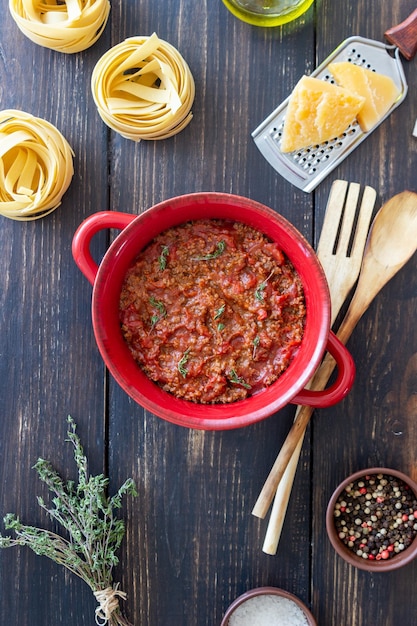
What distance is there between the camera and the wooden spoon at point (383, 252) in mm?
2180

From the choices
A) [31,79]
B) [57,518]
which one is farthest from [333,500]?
[31,79]

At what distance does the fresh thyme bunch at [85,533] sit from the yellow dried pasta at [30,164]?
657 mm

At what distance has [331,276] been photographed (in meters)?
2.19

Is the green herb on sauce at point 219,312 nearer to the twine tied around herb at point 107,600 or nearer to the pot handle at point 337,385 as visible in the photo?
the pot handle at point 337,385

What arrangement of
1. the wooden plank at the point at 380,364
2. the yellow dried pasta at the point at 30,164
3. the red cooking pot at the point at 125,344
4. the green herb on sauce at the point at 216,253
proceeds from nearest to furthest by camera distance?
the red cooking pot at the point at 125,344 < the green herb on sauce at the point at 216,253 < the yellow dried pasta at the point at 30,164 < the wooden plank at the point at 380,364

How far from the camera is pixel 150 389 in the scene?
6.56 ft

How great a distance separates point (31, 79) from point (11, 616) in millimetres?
1640

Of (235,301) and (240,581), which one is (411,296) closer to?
(235,301)

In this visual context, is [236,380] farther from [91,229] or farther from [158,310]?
[91,229]

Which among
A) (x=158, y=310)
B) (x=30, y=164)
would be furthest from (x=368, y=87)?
(x=30, y=164)

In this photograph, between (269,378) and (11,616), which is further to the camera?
(11,616)

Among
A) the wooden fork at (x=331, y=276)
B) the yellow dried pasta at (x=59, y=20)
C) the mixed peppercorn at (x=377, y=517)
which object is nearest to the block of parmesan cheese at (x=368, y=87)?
the wooden fork at (x=331, y=276)

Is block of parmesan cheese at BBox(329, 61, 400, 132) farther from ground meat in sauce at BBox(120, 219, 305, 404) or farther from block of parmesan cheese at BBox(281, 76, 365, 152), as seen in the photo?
ground meat in sauce at BBox(120, 219, 305, 404)

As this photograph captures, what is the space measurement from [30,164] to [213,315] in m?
0.71
